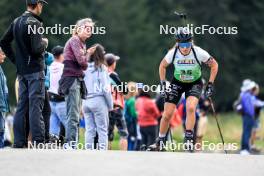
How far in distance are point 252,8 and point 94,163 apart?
220 ft

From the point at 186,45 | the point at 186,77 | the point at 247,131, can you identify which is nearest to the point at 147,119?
the point at 247,131

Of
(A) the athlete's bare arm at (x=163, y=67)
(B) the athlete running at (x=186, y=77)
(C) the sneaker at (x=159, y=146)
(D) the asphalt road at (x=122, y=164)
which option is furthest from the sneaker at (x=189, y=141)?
(D) the asphalt road at (x=122, y=164)

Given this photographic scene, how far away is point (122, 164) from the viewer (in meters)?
11.0

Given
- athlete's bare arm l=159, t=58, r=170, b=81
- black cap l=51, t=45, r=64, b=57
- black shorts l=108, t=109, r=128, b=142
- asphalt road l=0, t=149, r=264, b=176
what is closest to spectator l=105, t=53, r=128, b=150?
black shorts l=108, t=109, r=128, b=142

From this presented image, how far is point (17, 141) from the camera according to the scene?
1348 cm

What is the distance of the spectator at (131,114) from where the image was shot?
71.7ft

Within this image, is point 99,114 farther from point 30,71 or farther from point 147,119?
point 147,119

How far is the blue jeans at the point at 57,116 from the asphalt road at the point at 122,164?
4.56m

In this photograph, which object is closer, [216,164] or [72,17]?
[216,164]

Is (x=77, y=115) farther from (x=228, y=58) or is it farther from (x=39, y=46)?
(x=228, y=58)

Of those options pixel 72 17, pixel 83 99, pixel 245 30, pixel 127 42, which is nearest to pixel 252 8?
pixel 245 30

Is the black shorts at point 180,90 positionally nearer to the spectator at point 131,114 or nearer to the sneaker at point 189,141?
the sneaker at point 189,141

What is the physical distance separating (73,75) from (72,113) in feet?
1.92

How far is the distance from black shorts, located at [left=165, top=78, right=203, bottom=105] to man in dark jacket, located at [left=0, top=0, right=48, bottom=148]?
2.24 meters
